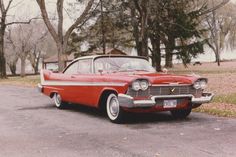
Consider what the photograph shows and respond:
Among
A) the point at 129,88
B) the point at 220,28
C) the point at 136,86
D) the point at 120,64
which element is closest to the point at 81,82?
the point at 120,64

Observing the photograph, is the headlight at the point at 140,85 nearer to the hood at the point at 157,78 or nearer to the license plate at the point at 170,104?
the hood at the point at 157,78

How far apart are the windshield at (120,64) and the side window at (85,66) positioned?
0.22 m

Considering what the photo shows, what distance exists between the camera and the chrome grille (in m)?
8.41

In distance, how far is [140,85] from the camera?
8375 millimetres

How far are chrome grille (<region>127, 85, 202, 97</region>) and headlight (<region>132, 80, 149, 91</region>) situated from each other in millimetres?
95

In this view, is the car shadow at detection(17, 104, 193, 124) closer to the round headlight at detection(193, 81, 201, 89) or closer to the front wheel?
the front wheel

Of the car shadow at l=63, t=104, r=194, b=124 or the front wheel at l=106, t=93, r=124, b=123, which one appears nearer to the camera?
the front wheel at l=106, t=93, r=124, b=123

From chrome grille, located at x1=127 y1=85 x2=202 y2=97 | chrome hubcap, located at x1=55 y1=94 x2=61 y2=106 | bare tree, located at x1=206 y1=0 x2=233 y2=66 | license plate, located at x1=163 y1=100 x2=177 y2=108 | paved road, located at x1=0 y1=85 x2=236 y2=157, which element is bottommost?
paved road, located at x1=0 y1=85 x2=236 y2=157

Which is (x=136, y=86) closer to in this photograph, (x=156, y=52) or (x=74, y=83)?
(x=74, y=83)

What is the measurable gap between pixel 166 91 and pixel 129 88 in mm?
802

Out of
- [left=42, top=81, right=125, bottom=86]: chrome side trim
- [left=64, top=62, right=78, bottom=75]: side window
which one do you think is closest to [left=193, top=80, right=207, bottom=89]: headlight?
[left=42, top=81, right=125, bottom=86]: chrome side trim

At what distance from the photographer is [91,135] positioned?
7500 mm

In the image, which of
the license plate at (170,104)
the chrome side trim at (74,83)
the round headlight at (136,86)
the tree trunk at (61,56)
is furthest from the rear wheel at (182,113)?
the tree trunk at (61,56)

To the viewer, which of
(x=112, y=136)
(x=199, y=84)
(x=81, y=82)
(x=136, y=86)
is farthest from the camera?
(x=81, y=82)
